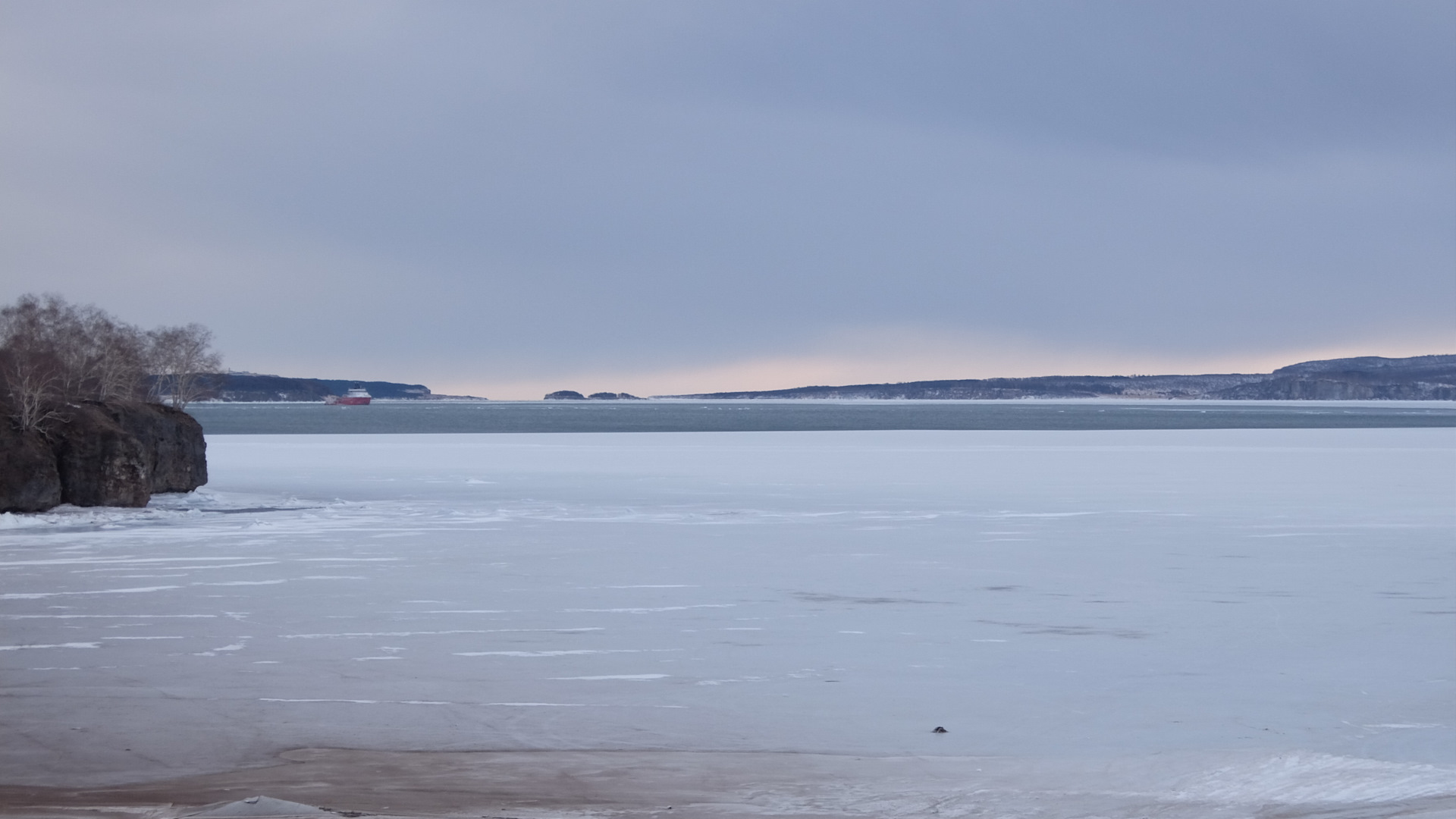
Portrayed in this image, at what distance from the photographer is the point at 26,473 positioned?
1862cm

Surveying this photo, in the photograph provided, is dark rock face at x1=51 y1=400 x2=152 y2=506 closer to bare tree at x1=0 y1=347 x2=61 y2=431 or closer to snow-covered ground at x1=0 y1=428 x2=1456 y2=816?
bare tree at x1=0 y1=347 x2=61 y2=431

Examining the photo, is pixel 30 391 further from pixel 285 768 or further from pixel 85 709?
pixel 285 768

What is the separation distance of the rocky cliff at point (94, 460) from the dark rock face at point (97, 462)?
1cm

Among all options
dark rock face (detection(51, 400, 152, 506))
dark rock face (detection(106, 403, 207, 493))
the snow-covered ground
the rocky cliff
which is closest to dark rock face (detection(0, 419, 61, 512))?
the rocky cliff

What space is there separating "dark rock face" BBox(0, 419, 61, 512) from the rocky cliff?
0.04 feet

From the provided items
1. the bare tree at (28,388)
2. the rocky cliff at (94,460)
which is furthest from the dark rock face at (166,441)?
the bare tree at (28,388)

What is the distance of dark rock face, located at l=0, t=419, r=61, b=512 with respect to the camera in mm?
18484

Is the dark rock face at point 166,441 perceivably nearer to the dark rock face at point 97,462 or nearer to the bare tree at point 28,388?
the dark rock face at point 97,462

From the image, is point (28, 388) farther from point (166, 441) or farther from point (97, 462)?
point (166, 441)

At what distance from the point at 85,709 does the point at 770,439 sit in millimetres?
47250

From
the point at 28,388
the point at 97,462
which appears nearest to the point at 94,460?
the point at 97,462

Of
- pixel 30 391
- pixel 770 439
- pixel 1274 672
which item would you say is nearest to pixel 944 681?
pixel 1274 672

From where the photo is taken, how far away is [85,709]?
24.2 ft

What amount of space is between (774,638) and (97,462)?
47.1 ft
